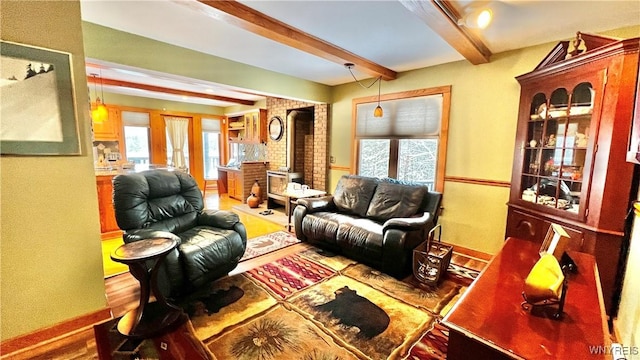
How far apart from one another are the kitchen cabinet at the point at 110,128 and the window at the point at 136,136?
0.15 metres

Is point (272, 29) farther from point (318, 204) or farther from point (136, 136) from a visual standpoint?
point (136, 136)

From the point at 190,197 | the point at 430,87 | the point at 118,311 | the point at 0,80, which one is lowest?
the point at 118,311

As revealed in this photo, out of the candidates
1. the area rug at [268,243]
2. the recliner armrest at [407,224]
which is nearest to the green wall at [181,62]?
the area rug at [268,243]

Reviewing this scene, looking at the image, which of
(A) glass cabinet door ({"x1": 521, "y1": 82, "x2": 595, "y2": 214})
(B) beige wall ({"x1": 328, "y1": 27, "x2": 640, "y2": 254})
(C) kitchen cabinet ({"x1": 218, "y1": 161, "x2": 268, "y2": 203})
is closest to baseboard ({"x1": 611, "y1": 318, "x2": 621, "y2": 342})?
(A) glass cabinet door ({"x1": 521, "y1": 82, "x2": 595, "y2": 214})

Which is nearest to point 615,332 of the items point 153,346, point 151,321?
point 153,346

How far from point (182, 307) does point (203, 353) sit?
583 millimetres

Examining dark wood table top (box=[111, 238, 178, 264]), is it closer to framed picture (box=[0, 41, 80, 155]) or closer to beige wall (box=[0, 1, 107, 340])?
beige wall (box=[0, 1, 107, 340])

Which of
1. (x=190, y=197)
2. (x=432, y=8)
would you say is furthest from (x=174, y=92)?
(x=432, y=8)

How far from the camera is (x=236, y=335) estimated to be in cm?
186

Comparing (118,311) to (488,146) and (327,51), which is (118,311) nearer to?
(327,51)

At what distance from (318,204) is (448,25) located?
2.43 metres

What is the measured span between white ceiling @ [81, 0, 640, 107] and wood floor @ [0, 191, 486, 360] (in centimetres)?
214

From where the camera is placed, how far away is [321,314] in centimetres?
211

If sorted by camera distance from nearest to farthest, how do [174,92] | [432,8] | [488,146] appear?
[432,8] < [488,146] < [174,92]
